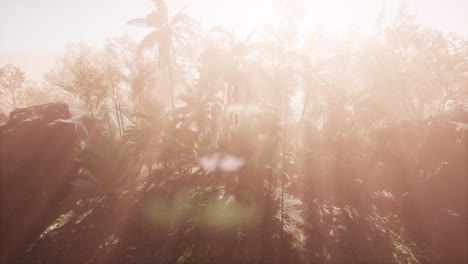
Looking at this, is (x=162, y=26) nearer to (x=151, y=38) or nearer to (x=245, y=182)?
(x=151, y=38)

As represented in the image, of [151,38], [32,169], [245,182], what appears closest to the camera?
[32,169]

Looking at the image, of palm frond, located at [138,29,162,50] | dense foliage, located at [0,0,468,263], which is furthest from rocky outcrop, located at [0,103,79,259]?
palm frond, located at [138,29,162,50]

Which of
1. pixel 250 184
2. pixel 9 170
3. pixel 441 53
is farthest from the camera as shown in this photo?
pixel 441 53

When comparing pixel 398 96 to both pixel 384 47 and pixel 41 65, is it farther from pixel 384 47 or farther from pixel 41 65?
pixel 41 65

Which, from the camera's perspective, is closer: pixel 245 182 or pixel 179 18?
pixel 245 182

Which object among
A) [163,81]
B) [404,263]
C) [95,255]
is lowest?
[404,263]

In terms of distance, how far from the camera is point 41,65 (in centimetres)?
18888

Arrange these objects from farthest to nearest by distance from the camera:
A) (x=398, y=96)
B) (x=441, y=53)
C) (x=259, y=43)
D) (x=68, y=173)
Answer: (x=398, y=96)
(x=441, y=53)
(x=259, y=43)
(x=68, y=173)

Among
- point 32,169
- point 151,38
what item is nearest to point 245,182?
point 32,169

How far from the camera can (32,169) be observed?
12453 mm

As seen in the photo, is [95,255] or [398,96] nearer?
[95,255]

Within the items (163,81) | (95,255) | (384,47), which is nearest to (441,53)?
(384,47)

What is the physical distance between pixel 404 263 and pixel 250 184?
8502mm

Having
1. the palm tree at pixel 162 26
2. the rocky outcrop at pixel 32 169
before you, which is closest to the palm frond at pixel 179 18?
the palm tree at pixel 162 26
